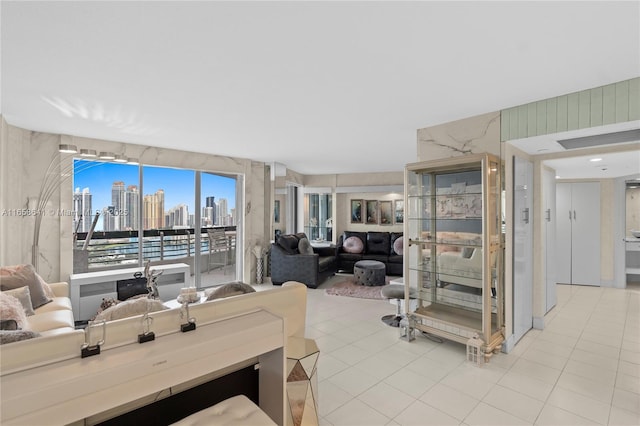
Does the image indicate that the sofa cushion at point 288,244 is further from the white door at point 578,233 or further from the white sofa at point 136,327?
the white door at point 578,233

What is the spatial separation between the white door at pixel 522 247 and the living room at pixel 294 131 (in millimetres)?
122

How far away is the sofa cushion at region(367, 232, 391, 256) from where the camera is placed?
7.44 metres

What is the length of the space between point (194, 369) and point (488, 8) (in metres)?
2.29

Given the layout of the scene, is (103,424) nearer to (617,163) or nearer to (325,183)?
(617,163)

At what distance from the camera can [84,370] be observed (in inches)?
44.2

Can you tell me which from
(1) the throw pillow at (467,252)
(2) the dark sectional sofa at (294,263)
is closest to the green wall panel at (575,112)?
(1) the throw pillow at (467,252)

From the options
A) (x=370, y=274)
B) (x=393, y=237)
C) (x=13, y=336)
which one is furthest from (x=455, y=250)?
(x=393, y=237)

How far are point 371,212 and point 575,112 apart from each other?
19.4 ft

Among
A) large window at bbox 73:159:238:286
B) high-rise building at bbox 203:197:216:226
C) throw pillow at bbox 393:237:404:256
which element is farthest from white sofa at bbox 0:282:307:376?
throw pillow at bbox 393:237:404:256

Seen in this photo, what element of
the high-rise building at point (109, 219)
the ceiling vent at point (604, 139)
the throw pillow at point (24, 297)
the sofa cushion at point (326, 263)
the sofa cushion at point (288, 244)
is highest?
the ceiling vent at point (604, 139)

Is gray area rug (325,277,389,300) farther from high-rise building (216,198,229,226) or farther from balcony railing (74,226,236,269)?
balcony railing (74,226,236,269)

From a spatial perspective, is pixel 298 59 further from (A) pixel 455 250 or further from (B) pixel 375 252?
(B) pixel 375 252

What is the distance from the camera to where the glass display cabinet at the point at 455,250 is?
9.80 feet

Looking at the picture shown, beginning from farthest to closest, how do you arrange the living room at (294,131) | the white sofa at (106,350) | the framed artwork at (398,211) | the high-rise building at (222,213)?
the framed artwork at (398,211), the high-rise building at (222,213), the living room at (294,131), the white sofa at (106,350)
